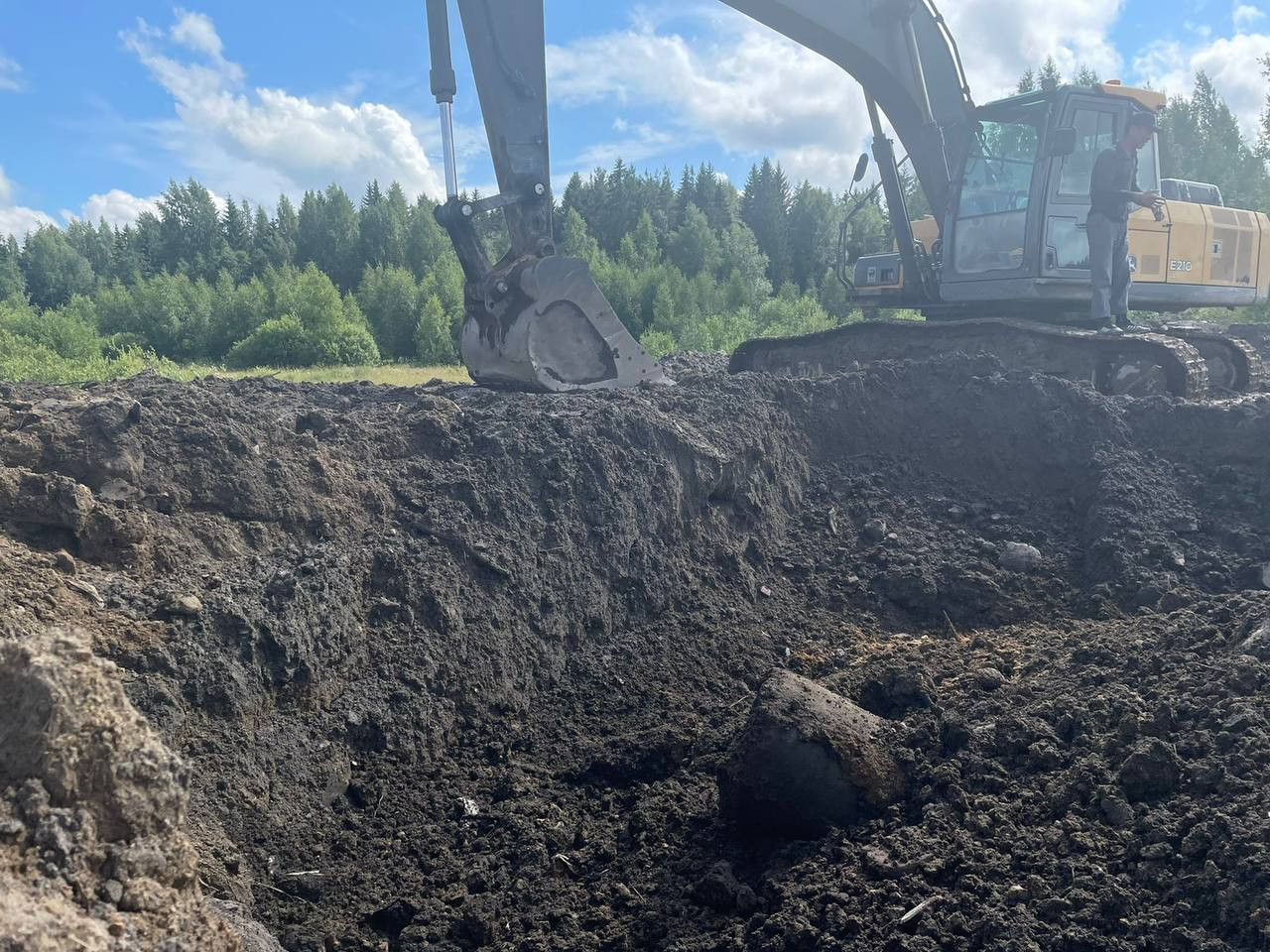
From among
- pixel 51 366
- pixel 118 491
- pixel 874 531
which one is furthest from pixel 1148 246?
pixel 51 366

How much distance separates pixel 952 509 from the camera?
6.63 meters

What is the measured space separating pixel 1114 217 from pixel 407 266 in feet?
143

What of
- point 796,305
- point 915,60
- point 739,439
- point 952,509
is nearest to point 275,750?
point 739,439

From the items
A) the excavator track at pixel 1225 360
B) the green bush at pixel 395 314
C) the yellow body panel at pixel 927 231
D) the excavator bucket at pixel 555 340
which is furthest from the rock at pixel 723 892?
the green bush at pixel 395 314

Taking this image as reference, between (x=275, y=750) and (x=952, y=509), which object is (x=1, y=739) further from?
(x=952, y=509)

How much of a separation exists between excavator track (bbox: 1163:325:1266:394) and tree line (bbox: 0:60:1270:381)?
3.64 m

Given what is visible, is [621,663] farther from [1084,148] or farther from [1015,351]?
[1084,148]

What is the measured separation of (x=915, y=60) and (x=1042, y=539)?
545 centimetres

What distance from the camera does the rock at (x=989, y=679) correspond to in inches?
161

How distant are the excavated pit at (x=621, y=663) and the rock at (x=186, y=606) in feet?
0.12

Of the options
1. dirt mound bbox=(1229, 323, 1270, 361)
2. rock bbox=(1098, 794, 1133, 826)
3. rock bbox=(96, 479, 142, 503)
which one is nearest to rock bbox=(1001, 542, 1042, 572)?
rock bbox=(1098, 794, 1133, 826)

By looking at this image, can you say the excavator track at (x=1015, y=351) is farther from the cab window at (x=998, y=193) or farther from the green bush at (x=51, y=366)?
the green bush at (x=51, y=366)

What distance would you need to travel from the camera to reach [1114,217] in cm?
876

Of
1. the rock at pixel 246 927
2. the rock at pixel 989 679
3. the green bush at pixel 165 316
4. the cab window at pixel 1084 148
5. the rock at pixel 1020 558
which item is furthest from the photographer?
the green bush at pixel 165 316
